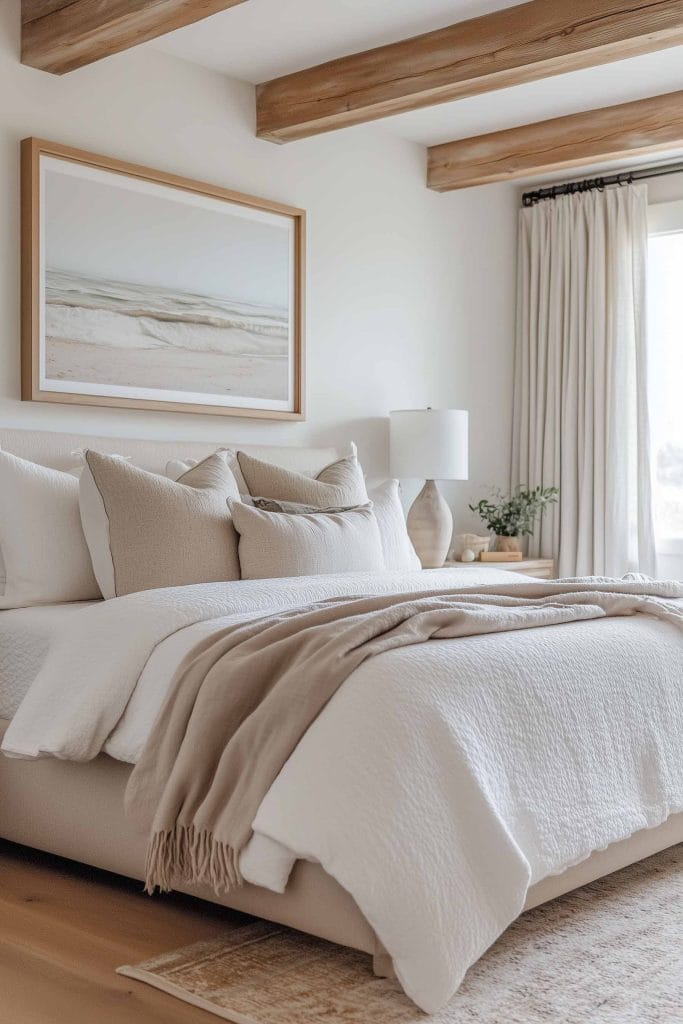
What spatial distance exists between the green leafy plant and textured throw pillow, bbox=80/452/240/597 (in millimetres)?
2496

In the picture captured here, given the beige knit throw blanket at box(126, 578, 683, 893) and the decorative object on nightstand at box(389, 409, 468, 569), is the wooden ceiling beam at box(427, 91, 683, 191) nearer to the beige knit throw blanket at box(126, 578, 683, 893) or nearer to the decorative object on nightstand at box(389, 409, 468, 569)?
the decorative object on nightstand at box(389, 409, 468, 569)

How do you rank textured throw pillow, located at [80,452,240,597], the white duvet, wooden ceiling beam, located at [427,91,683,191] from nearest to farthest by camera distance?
the white duvet, textured throw pillow, located at [80,452,240,597], wooden ceiling beam, located at [427,91,683,191]

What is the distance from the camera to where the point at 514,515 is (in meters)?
5.77

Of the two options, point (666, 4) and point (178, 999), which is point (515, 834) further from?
point (666, 4)

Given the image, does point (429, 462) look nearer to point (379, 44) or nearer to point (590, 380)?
point (590, 380)

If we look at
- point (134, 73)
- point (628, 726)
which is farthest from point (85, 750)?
point (134, 73)

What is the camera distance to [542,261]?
20.0ft

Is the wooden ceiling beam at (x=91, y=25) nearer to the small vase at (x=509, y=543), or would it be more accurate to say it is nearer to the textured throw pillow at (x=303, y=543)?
the textured throw pillow at (x=303, y=543)

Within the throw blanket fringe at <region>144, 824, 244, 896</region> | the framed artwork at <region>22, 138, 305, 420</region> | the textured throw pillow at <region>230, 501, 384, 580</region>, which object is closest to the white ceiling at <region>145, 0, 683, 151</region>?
the framed artwork at <region>22, 138, 305, 420</region>

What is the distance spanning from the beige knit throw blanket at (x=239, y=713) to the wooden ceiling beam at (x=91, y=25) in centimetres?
182

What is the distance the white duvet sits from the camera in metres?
2.15

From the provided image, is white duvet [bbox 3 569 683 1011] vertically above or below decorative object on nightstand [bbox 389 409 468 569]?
below

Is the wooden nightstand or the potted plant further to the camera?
the potted plant

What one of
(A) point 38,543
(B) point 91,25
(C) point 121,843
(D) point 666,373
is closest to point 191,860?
(C) point 121,843
